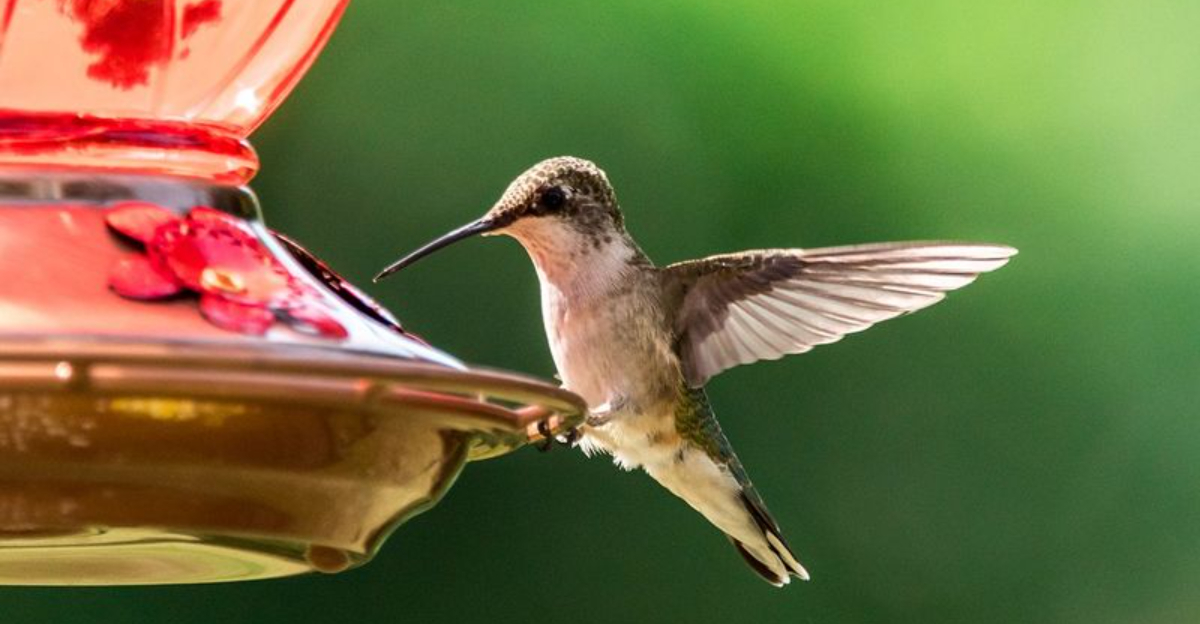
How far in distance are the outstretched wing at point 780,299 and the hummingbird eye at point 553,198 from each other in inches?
13.3

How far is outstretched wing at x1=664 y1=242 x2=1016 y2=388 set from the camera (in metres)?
4.20

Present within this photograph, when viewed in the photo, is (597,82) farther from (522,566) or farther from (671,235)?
(522,566)

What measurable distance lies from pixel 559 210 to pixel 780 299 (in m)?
0.49

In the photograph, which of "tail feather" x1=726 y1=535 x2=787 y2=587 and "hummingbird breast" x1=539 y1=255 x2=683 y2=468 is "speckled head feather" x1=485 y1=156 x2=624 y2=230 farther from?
"tail feather" x1=726 y1=535 x2=787 y2=587


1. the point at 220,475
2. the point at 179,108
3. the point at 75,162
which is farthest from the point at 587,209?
the point at 220,475

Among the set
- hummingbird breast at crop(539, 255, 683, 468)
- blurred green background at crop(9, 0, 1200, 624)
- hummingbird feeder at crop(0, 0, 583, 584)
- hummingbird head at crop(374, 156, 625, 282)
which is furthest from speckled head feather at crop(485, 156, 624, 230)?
blurred green background at crop(9, 0, 1200, 624)

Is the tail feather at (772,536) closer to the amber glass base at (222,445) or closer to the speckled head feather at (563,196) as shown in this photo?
the speckled head feather at (563,196)

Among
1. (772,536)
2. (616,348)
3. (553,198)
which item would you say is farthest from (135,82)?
(772,536)

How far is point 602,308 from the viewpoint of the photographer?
4.58 metres

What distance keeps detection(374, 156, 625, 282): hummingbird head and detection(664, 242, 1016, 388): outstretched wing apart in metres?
0.22

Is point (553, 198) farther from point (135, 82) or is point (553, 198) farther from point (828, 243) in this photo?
point (828, 243)

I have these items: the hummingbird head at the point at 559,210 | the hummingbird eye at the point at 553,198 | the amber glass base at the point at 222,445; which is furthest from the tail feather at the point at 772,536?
the amber glass base at the point at 222,445

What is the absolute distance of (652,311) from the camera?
4691 mm

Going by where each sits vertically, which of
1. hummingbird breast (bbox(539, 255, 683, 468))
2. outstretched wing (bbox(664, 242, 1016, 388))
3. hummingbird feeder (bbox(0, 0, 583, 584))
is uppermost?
hummingbird feeder (bbox(0, 0, 583, 584))
